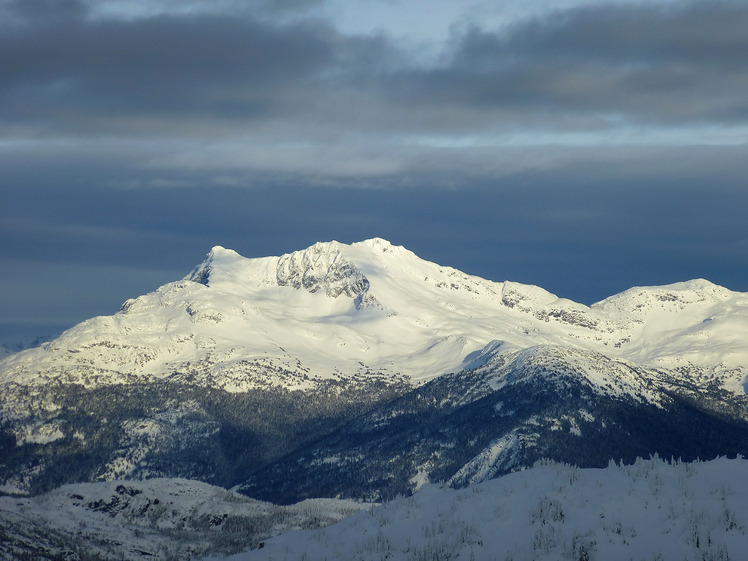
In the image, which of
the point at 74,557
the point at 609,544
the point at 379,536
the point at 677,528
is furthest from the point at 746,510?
the point at 74,557

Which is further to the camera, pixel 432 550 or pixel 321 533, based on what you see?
pixel 321 533

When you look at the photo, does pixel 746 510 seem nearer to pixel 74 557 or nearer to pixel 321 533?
pixel 321 533

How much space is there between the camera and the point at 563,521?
94.8 m

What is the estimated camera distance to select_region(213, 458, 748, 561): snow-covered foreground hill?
88.6 metres

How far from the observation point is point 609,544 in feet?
293

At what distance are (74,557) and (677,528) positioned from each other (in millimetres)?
136254

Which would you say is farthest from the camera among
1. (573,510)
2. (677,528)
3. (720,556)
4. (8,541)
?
(8,541)

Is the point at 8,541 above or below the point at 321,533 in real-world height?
below

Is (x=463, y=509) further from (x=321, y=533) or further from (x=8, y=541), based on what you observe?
(x=8, y=541)

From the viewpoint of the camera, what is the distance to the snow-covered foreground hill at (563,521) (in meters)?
88.6

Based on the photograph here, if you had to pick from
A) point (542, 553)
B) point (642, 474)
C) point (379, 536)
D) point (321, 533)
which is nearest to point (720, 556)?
point (542, 553)

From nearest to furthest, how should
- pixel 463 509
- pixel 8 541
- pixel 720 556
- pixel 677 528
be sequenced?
pixel 720 556, pixel 677 528, pixel 463 509, pixel 8 541

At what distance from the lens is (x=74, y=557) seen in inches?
7761

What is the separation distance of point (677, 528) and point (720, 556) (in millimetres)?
5849
